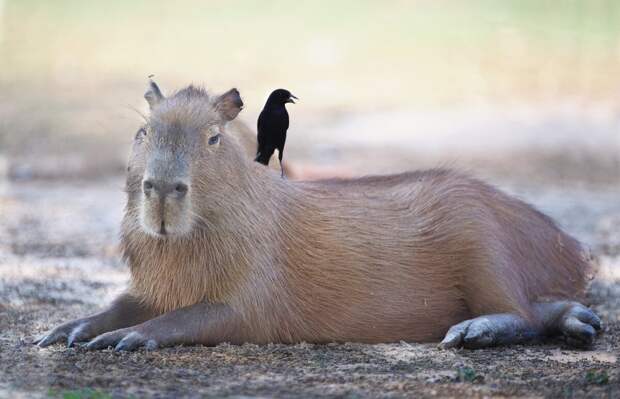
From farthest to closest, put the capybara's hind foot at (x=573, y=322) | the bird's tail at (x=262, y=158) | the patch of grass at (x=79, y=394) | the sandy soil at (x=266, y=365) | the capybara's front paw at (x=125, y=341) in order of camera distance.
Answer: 1. the bird's tail at (x=262, y=158)
2. the capybara's hind foot at (x=573, y=322)
3. the capybara's front paw at (x=125, y=341)
4. the sandy soil at (x=266, y=365)
5. the patch of grass at (x=79, y=394)

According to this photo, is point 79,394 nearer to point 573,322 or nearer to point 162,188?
point 162,188

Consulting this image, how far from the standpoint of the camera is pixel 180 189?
17.2 feet

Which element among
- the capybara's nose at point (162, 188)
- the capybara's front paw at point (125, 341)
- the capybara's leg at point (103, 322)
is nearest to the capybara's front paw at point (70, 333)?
the capybara's leg at point (103, 322)

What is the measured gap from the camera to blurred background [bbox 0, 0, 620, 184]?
14.5 meters

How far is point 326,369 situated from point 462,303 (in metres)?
1.31

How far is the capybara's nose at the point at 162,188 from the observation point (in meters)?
5.18

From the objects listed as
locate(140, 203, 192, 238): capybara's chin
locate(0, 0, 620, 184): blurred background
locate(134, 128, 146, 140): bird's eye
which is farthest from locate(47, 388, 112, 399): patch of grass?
locate(0, 0, 620, 184): blurred background

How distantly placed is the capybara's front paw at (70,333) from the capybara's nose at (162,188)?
2.79ft

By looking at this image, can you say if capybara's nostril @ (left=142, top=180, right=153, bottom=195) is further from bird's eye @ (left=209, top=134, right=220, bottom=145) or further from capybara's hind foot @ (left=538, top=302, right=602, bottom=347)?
capybara's hind foot @ (left=538, top=302, right=602, bottom=347)

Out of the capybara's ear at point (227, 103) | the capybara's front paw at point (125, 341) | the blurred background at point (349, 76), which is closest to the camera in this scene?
the capybara's front paw at point (125, 341)

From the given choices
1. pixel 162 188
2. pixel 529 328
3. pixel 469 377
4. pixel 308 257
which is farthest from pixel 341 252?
pixel 469 377

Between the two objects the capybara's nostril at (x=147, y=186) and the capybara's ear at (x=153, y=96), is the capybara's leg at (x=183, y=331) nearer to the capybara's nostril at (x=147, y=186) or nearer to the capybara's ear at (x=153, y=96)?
the capybara's nostril at (x=147, y=186)

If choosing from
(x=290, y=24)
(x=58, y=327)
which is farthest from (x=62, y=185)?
(x=290, y=24)

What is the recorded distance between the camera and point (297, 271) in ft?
19.1
